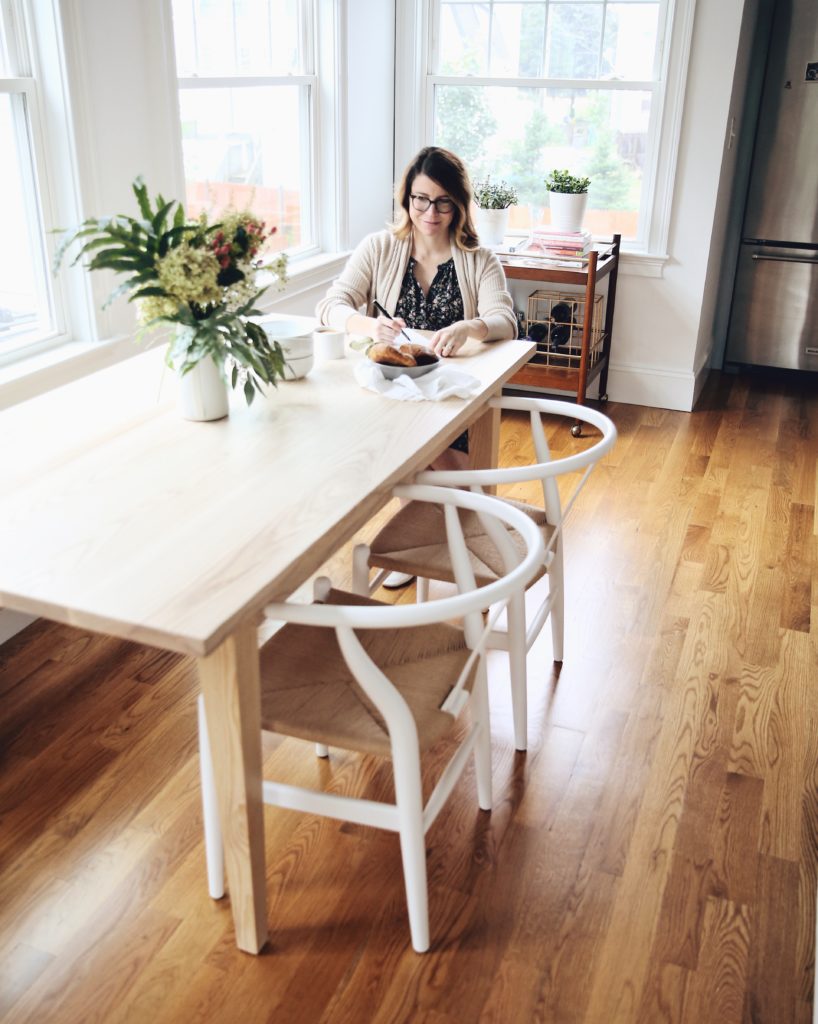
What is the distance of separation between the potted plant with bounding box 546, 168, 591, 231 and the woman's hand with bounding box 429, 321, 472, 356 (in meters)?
2.02

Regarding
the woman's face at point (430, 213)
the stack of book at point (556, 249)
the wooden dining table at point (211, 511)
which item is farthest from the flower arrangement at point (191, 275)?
the stack of book at point (556, 249)

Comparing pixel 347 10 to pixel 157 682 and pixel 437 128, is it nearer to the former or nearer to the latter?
pixel 437 128

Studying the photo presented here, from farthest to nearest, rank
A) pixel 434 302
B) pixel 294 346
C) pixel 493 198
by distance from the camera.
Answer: pixel 493 198 → pixel 434 302 → pixel 294 346

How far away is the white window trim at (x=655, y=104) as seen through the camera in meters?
4.09

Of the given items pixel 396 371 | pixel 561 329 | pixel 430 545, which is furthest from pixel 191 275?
pixel 561 329

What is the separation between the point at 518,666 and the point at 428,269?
1347 millimetres

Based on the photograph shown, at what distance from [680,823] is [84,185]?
221cm

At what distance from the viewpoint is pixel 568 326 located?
14.7ft

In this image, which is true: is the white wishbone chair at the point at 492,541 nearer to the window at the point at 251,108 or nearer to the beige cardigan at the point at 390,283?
the beige cardigan at the point at 390,283

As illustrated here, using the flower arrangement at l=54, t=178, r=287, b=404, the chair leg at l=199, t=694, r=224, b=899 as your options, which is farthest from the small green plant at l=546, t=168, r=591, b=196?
the chair leg at l=199, t=694, r=224, b=899

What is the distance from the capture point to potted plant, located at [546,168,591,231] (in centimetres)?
427

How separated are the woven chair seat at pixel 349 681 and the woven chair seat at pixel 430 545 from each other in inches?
8.1

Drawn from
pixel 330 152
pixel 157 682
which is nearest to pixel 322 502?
pixel 157 682

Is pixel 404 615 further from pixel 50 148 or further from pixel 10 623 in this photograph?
pixel 50 148
